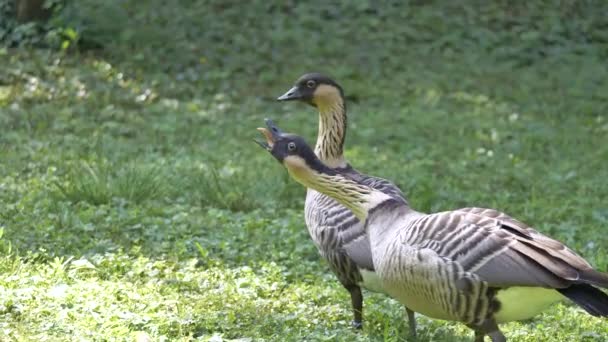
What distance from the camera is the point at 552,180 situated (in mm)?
9227

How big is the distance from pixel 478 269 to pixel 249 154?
209 inches

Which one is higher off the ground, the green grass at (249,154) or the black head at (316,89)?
the black head at (316,89)

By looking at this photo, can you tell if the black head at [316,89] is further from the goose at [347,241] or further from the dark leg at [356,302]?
the dark leg at [356,302]

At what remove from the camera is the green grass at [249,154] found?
18.5ft

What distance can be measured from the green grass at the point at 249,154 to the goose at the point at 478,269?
660 mm

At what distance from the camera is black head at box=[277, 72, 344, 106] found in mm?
6574

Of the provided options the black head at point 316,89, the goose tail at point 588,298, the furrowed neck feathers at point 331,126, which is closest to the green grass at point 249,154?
the furrowed neck feathers at point 331,126

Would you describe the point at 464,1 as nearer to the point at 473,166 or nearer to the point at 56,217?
the point at 473,166

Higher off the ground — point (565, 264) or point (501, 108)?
point (565, 264)

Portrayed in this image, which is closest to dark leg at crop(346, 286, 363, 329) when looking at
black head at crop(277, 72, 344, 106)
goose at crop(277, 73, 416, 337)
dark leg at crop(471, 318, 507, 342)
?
goose at crop(277, 73, 416, 337)

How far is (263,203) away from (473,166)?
2.56 m

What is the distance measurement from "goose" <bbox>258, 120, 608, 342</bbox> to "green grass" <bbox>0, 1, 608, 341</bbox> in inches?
26.0

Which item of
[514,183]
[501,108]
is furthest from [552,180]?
[501,108]

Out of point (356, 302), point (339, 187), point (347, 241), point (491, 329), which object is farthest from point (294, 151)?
point (491, 329)
